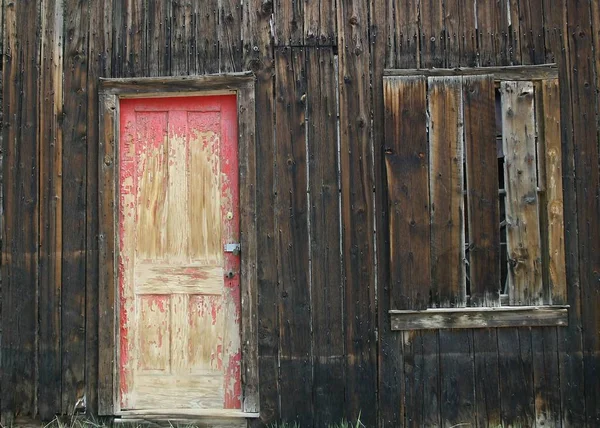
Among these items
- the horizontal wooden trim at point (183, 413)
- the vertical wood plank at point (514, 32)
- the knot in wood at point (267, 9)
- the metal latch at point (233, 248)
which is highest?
the knot in wood at point (267, 9)

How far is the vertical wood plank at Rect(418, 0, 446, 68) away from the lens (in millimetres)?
4992

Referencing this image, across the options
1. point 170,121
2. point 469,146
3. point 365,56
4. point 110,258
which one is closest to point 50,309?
point 110,258

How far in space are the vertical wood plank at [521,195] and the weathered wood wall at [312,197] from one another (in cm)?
26

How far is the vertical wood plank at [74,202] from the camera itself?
4.96m

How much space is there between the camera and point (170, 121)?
16.7ft

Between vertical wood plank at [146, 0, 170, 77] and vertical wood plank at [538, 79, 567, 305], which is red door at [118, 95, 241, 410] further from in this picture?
vertical wood plank at [538, 79, 567, 305]

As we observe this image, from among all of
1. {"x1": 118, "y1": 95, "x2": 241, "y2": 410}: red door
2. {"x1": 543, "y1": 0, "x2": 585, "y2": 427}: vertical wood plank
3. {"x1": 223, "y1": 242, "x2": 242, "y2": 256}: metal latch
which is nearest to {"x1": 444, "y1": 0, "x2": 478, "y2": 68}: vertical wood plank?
{"x1": 543, "y1": 0, "x2": 585, "y2": 427}: vertical wood plank

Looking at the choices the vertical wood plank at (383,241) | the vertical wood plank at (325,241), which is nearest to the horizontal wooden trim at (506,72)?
the vertical wood plank at (383,241)

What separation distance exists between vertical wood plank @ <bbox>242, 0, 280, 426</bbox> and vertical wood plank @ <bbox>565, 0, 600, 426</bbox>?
7.64 feet

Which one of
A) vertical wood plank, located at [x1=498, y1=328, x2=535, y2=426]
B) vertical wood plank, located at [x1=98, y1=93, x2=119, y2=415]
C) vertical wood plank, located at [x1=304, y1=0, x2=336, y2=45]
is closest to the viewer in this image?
vertical wood plank, located at [x1=498, y1=328, x2=535, y2=426]

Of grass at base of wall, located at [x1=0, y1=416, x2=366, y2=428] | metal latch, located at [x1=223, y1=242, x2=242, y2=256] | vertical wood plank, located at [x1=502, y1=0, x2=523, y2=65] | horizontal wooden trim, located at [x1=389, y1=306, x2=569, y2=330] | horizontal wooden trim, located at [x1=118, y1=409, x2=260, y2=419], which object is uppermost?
vertical wood plank, located at [x1=502, y1=0, x2=523, y2=65]

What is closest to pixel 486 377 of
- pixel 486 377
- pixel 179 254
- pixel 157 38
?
pixel 486 377

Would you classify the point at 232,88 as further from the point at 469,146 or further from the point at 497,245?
the point at 497,245

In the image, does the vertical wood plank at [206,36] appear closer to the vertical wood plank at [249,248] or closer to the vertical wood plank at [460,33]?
the vertical wood plank at [249,248]
